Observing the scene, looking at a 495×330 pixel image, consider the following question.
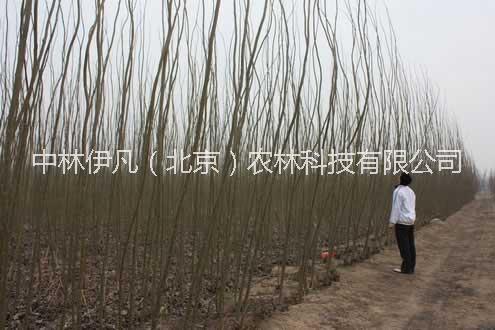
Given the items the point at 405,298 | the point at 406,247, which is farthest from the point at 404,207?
the point at 405,298

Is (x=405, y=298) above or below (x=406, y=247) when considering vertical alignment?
below

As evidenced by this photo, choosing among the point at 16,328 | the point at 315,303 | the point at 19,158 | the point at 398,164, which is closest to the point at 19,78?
the point at 19,158

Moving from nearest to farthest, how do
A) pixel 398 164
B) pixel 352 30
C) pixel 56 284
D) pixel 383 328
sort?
pixel 383 328 < pixel 56 284 < pixel 352 30 < pixel 398 164

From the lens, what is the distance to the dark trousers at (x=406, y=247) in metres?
2.96

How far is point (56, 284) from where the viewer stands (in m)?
2.06

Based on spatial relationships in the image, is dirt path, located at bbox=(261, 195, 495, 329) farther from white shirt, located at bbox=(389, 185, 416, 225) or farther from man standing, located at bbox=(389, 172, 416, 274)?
white shirt, located at bbox=(389, 185, 416, 225)

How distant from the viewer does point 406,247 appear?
299cm

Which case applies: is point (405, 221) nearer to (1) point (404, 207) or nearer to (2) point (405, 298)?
(1) point (404, 207)

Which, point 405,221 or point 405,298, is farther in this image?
point 405,221

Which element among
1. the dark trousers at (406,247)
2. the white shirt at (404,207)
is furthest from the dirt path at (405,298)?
the white shirt at (404,207)

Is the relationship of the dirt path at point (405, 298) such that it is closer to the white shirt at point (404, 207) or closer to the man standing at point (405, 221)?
the man standing at point (405, 221)

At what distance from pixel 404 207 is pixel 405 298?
764mm

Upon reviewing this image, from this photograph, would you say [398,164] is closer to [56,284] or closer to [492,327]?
[492,327]

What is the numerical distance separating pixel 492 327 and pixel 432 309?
324mm
